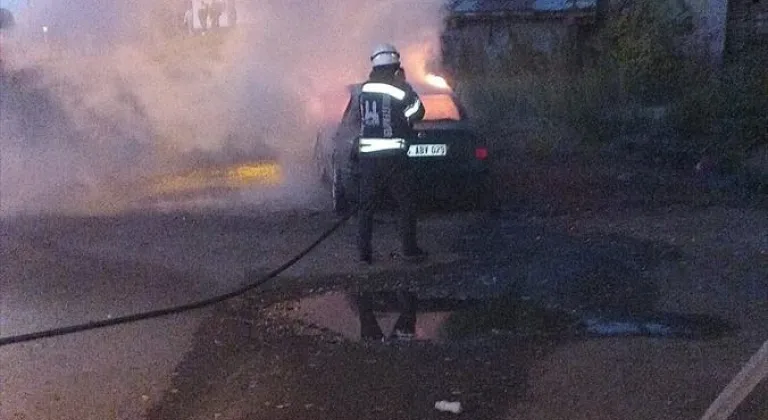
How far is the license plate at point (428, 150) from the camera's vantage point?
1027 centimetres

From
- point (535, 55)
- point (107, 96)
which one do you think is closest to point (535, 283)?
point (107, 96)

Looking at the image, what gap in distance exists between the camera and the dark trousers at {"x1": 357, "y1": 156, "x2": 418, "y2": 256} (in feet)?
28.4

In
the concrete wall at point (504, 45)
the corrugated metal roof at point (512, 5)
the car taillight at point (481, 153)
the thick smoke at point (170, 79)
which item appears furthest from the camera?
the corrugated metal roof at point (512, 5)

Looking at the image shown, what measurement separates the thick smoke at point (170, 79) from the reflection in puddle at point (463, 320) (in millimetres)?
5805

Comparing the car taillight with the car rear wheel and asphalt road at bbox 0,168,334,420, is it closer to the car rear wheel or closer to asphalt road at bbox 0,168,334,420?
the car rear wheel

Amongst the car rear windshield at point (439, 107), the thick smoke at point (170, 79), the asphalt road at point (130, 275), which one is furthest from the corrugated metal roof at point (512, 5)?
the car rear windshield at point (439, 107)

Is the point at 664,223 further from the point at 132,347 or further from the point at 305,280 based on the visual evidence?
the point at 132,347

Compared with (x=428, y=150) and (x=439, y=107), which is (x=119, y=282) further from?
(x=439, y=107)

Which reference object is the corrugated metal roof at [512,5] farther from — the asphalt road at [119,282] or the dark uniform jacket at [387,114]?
the dark uniform jacket at [387,114]

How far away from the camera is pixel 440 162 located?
33.9ft

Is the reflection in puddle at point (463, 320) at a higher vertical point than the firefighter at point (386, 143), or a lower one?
lower

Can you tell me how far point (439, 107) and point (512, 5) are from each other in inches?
396

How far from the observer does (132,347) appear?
21.4ft

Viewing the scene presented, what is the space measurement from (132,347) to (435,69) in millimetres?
12011
